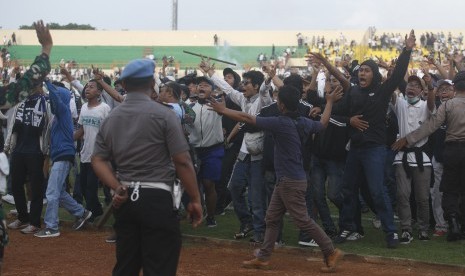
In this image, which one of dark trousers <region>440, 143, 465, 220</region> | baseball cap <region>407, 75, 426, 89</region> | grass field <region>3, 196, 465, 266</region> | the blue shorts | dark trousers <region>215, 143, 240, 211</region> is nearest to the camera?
grass field <region>3, 196, 465, 266</region>

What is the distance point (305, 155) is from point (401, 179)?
1525 millimetres

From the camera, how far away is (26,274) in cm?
889

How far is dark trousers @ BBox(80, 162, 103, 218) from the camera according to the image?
11.8 metres

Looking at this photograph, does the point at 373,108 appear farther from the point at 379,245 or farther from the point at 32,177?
the point at 32,177

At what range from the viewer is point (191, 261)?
953cm

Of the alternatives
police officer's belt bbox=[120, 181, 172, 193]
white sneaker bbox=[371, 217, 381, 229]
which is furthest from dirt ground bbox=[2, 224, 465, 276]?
police officer's belt bbox=[120, 181, 172, 193]

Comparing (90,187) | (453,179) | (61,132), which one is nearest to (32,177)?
(61,132)

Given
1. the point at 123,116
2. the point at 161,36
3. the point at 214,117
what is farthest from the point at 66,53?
the point at 123,116

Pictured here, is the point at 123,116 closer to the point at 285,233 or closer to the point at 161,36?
the point at 285,233

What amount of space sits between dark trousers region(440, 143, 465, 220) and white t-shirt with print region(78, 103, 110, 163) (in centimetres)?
469

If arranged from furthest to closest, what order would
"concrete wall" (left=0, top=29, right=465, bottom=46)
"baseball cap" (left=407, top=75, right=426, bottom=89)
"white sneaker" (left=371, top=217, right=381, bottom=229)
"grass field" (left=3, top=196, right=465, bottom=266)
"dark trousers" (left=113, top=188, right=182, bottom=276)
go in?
"concrete wall" (left=0, top=29, right=465, bottom=46) → "white sneaker" (left=371, top=217, right=381, bottom=229) → "baseball cap" (left=407, top=75, right=426, bottom=89) → "grass field" (left=3, top=196, right=465, bottom=266) → "dark trousers" (left=113, top=188, right=182, bottom=276)

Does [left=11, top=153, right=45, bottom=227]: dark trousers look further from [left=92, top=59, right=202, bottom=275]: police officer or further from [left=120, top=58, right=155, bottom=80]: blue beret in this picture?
[left=120, top=58, right=155, bottom=80]: blue beret

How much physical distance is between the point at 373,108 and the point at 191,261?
2812 mm

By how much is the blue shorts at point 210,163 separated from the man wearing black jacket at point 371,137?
219 centimetres
